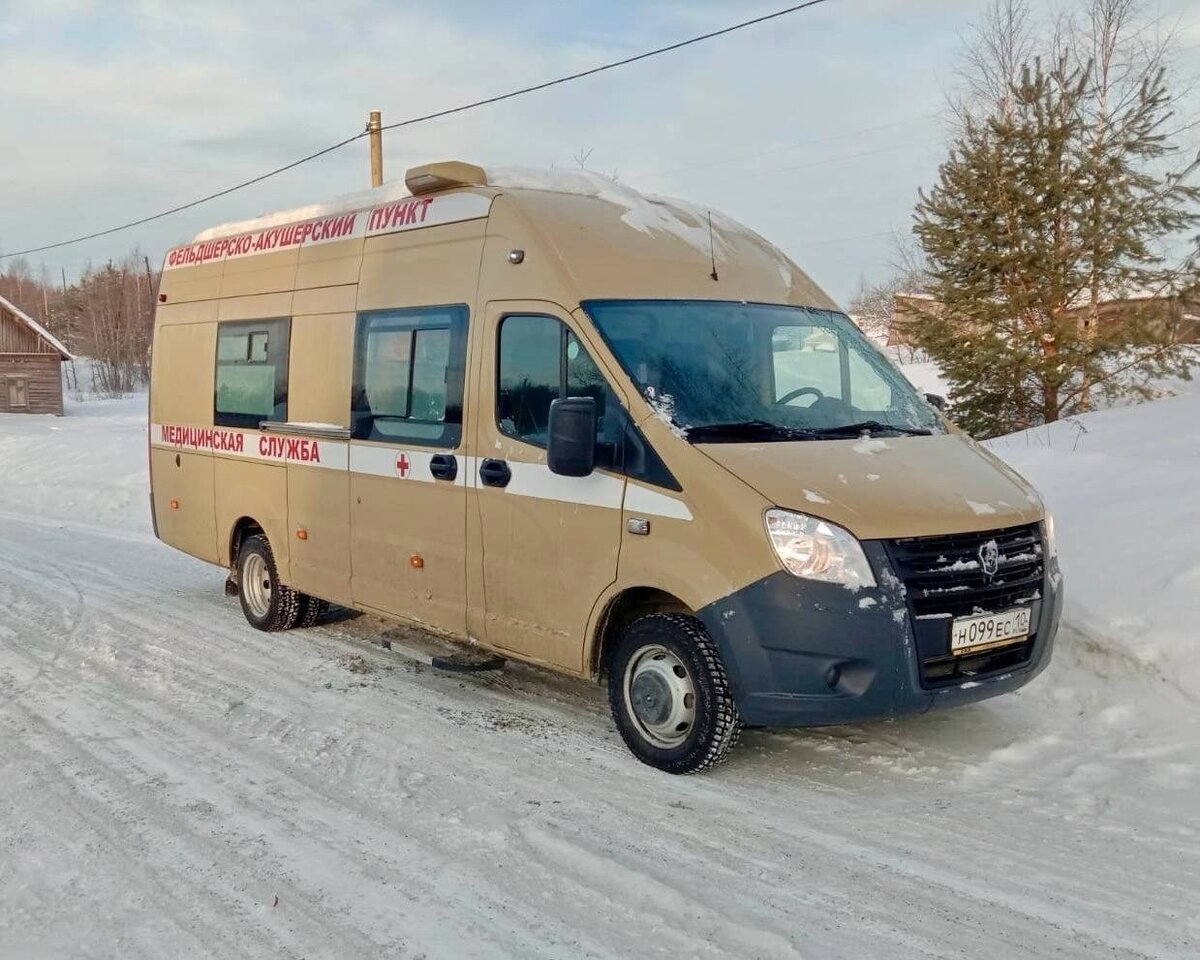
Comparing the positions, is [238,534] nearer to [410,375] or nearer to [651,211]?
[410,375]

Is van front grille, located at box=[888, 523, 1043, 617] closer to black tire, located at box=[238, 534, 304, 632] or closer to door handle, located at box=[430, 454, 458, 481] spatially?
door handle, located at box=[430, 454, 458, 481]

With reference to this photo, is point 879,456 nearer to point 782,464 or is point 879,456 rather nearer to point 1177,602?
point 782,464

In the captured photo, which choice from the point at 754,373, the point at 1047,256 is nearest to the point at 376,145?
the point at 1047,256

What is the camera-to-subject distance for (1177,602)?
5898mm

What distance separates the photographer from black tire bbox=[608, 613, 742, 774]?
15.0ft

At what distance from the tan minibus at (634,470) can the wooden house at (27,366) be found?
1585 inches

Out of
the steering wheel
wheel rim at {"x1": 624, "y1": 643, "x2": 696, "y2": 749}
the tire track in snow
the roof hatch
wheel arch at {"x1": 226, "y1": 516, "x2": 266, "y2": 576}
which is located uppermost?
the roof hatch

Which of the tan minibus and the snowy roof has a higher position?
the snowy roof

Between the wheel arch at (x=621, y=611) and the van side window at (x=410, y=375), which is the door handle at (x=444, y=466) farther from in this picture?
the wheel arch at (x=621, y=611)

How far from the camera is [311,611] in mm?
7648

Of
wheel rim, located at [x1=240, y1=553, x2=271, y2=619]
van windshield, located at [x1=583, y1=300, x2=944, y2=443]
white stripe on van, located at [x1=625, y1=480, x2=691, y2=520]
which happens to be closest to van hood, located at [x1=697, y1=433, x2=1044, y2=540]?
van windshield, located at [x1=583, y1=300, x2=944, y2=443]

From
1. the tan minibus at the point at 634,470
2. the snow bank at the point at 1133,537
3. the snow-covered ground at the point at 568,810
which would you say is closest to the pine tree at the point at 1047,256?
the snow bank at the point at 1133,537

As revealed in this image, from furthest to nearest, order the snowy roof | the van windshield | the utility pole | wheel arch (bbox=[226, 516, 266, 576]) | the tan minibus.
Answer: the snowy roof < the utility pole < wheel arch (bbox=[226, 516, 266, 576]) < the van windshield < the tan minibus

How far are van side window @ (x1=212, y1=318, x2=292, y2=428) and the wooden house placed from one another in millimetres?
39169
